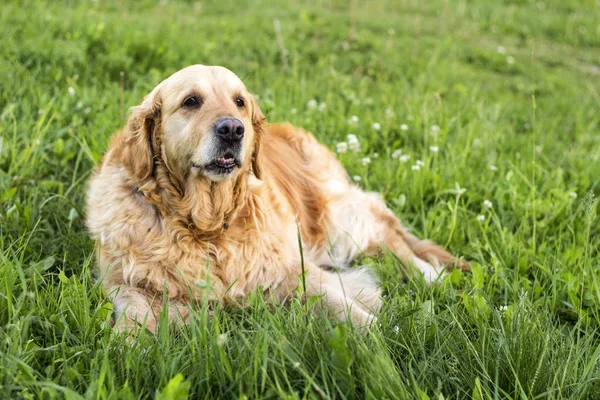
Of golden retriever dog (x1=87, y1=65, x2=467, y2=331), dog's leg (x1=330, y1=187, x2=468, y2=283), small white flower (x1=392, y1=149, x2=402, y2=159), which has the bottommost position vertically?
dog's leg (x1=330, y1=187, x2=468, y2=283)

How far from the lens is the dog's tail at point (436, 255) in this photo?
3416mm

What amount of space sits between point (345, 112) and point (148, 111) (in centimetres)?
270

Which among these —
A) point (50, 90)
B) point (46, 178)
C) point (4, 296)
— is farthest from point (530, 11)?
point (4, 296)

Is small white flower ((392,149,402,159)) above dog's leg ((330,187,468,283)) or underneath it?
above

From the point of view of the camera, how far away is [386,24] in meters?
8.07

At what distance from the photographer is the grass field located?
6.68 feet

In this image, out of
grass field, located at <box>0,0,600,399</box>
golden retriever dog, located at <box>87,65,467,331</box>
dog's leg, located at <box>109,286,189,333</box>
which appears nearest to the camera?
grass field, located at <box>0,0,600,399</box>

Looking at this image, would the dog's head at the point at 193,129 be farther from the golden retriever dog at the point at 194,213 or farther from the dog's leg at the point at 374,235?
the dog's leg at the point at 374,235

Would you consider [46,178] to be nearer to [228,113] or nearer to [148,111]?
[148,111]

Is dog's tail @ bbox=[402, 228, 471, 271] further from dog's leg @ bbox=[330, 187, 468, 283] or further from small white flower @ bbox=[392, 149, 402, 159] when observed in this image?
small white flower @ bbox=[392, 149, 402, 159]

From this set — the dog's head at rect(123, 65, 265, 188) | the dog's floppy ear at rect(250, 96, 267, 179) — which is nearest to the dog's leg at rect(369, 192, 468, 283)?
the dog's floppy ear at rect(250, 96, 267, 179)

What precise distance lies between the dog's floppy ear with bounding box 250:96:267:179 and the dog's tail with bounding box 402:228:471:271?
1072 mm

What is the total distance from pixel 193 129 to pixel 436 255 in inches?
62.7

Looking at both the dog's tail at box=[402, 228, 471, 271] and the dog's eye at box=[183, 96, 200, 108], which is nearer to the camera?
the dog's eye at box=[183, 96, 200, 108]
